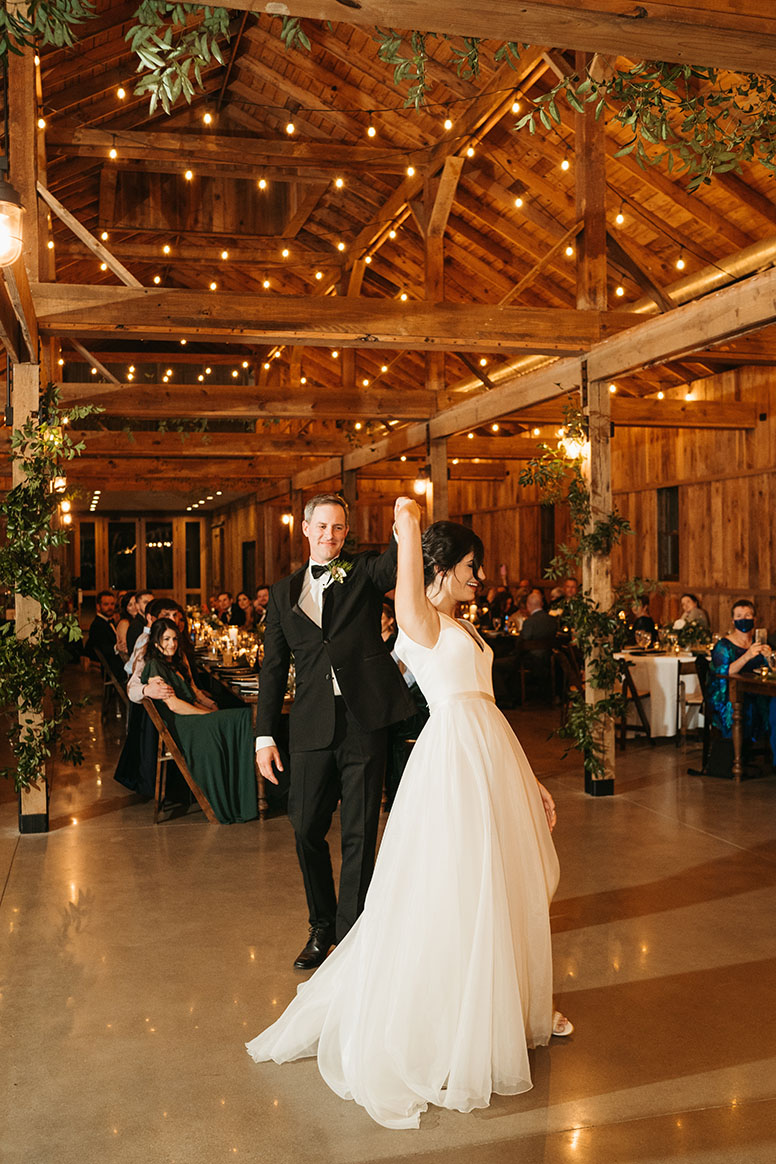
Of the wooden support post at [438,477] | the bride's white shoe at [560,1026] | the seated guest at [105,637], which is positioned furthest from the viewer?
the wooden support post at [438,477]

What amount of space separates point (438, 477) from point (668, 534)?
4.58 meters

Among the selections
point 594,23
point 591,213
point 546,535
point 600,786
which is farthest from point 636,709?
point 546,535

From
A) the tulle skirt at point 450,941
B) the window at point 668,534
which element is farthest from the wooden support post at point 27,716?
the window at point 668,534

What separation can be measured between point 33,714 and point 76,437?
301 inches

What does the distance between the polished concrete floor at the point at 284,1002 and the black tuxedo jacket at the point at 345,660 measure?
97cm

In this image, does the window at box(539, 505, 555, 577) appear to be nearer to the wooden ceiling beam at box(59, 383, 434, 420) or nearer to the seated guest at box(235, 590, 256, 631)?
the seated guest at box(235, 590, 256, 631)

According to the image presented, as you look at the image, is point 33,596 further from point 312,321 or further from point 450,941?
point 450,941

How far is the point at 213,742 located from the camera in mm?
6465

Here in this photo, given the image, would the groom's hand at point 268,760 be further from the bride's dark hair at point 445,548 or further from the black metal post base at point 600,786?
the black metal post base at point 600,786

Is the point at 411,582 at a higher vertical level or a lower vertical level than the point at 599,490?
lower

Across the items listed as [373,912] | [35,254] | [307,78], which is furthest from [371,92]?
[373,912]

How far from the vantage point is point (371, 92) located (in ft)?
33.9

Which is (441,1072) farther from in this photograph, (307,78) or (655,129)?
(307,78)

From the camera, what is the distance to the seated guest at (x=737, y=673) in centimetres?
779
